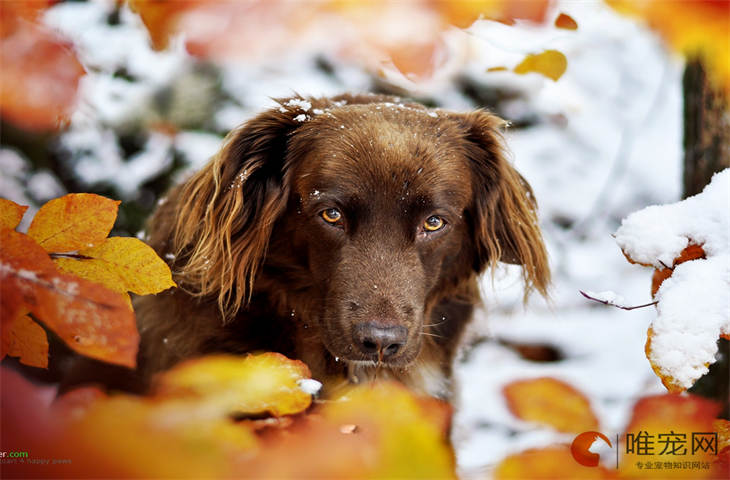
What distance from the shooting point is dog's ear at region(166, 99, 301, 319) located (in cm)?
293

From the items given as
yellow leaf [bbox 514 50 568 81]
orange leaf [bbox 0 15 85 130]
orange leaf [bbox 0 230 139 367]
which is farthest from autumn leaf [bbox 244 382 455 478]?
yellow leaf [bbox 514 50 568 81]

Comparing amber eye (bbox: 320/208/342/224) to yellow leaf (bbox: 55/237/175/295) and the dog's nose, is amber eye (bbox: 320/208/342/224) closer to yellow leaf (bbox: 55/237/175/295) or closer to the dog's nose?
the dog's nose

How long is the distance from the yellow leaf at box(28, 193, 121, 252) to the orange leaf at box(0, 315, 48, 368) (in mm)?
244

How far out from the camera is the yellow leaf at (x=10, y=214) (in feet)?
6.17

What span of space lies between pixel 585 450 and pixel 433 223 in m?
1.21

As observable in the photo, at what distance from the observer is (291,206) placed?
2957 mm

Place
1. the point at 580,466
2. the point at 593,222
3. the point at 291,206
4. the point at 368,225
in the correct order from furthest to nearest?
the point at 593,222
the point at 291,206
the point at 368,225
the point at 580,466

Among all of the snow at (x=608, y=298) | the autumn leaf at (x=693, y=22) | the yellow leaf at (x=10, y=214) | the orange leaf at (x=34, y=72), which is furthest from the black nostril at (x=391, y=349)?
the autumn leaf at (x=693, y=22)

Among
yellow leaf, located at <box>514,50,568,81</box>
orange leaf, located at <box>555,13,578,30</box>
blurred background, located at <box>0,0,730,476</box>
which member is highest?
orange leaf, located at <box>555,13,578,30</box>

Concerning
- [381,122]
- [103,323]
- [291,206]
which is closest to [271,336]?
[291,206]

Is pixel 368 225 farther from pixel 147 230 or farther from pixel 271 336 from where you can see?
pixel 147 230

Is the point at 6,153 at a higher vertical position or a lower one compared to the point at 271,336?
lower

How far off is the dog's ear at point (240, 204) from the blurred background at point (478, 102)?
262 mm

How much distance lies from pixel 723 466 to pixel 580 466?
459 mm
